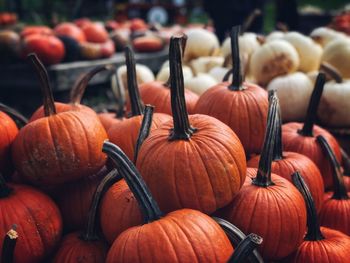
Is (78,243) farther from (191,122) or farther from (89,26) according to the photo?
(89,26)

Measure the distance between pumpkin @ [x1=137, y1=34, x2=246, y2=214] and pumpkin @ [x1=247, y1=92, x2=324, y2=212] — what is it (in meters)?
0.39

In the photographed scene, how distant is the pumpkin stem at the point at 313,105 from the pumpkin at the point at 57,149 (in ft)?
A: 3.33

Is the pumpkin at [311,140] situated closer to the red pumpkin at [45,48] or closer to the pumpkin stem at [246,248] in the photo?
the pumpkin stem at [246,248]

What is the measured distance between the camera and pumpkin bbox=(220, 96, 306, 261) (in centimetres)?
135

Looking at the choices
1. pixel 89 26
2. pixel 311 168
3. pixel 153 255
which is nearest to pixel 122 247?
pixel 153 255

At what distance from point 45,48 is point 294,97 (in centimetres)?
304

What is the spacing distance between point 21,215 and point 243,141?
2.99 ft

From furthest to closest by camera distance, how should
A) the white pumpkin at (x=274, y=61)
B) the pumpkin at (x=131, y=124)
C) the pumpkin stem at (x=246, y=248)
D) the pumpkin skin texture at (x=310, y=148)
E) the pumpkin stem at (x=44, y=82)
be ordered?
the white pumpkin at (x=274, y=61)
the pumpkin skin texture at (x=310, y=148)
the pumpkin at (x=131, y=124)
the pumpkin stem at (x=44, y=82)
the pumpkin stem at (x=246, y=248)

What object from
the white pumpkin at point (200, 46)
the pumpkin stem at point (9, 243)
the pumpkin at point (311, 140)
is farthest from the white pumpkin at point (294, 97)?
the pumpkin stem at point (9, 243)

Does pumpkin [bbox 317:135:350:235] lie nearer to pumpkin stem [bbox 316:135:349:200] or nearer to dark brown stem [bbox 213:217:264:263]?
pumpkin stem [bbox 316:135:349:200]

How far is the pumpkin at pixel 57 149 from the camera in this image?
146 centimetres

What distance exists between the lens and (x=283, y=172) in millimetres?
1668

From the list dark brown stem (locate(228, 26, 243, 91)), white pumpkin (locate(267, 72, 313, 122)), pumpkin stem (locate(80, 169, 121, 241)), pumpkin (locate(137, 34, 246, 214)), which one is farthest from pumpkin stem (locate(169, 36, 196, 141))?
white pumpkin (locate(267, 72, 313, 122))

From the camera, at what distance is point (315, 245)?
147 centimetres
